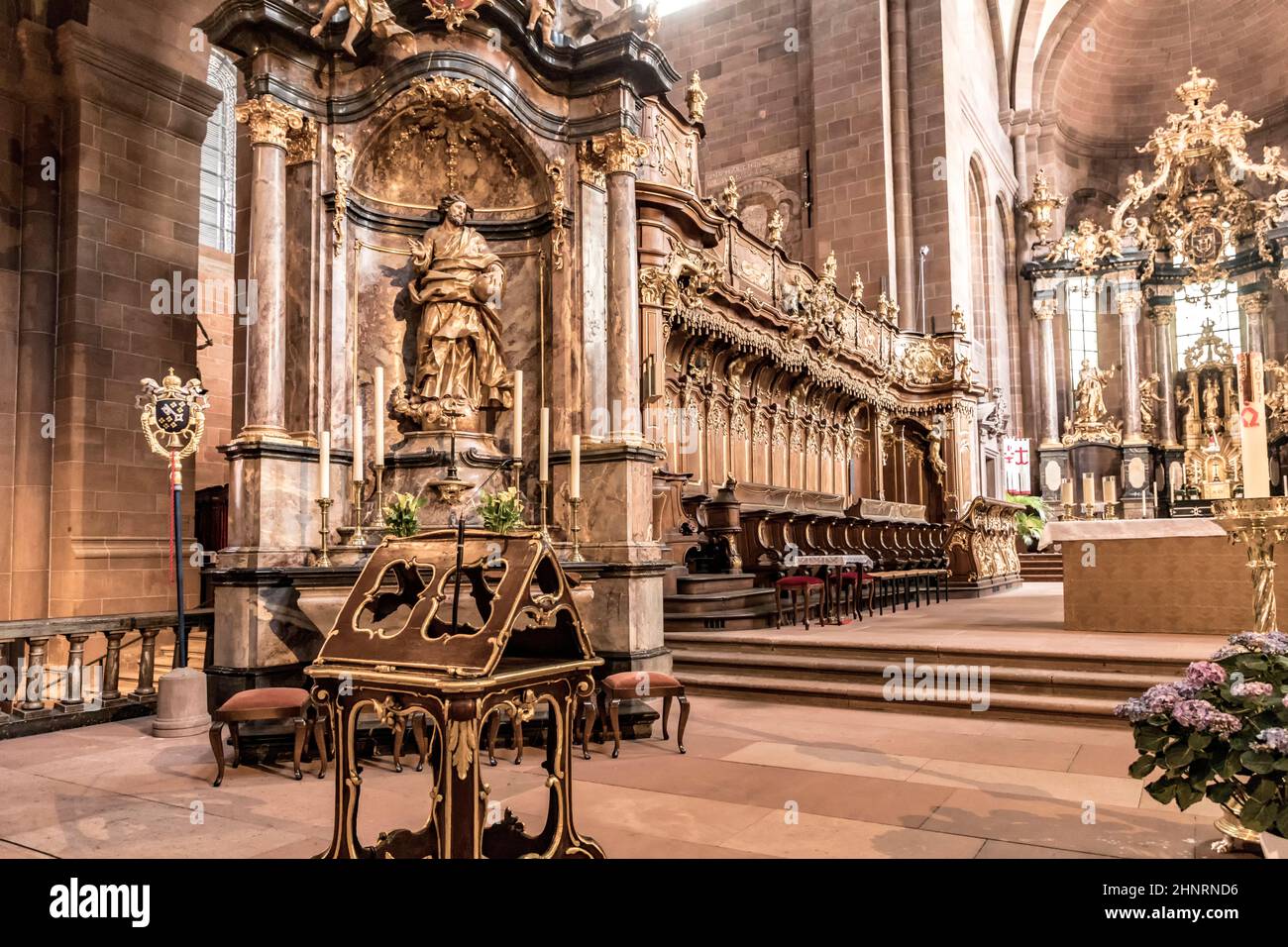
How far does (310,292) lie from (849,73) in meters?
16.4

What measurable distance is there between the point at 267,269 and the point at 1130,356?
24369 mm

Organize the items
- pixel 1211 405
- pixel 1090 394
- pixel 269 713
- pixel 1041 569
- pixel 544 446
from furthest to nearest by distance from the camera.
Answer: pixel 1090 394 → pixel 1211 405 → pixel 1041 569 → pixel 544 446 → pixel 269 713

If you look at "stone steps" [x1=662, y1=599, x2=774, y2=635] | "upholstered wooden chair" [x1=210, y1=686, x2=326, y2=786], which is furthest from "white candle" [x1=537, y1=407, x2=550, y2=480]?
"stone steps" [x1=662, y1=599, x2=774, y2=635]

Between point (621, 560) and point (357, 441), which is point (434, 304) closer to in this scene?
point (357, 441)

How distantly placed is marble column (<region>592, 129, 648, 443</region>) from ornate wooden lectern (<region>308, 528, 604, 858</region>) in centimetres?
301

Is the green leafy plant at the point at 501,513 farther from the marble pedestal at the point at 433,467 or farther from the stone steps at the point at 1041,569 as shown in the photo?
the stone steps at the point at 1041,569

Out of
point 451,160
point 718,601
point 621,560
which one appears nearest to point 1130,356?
point 718,601

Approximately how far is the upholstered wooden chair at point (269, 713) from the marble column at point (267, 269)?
1733 mm

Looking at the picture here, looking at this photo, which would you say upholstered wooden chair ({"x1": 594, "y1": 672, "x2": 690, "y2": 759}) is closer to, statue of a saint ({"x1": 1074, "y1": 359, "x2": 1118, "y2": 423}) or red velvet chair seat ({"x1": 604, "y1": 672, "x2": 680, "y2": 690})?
red velvet chair seat ({"x1": 604, "y1": 672, "x2": 680, "y2": 690})

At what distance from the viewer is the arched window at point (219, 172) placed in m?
14.1

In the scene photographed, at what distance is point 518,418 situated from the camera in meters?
6.12
